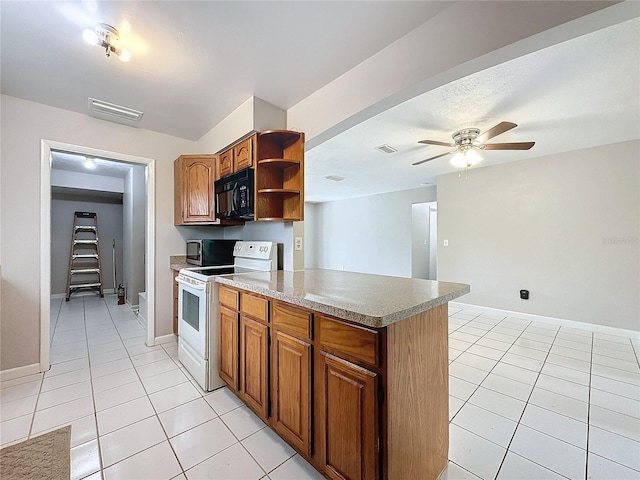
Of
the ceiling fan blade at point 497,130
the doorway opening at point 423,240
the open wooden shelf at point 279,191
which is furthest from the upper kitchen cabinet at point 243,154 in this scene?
the doorway opening at point 423,240

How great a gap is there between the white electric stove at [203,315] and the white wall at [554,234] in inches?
150

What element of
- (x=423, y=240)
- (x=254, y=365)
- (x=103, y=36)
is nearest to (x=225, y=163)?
(x=103, y=36)

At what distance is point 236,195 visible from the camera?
244 cm

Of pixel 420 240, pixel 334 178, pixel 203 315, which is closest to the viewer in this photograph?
pixel 203 315

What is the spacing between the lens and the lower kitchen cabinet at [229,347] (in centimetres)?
193

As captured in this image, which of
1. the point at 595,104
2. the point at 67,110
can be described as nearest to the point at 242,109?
the point at 67,110

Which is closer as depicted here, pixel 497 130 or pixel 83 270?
pixel 497 130

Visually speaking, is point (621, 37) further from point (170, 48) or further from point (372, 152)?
point (170, 48)

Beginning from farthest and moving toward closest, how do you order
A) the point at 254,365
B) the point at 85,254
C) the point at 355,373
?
the point at 85,254, the point at 254,365, the point at 355,373

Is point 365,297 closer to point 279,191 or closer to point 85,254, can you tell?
point 279,191

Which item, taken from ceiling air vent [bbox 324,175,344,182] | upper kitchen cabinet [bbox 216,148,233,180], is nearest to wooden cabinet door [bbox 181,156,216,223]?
upper kitchen cabinet [bbox 216,148,233,180]

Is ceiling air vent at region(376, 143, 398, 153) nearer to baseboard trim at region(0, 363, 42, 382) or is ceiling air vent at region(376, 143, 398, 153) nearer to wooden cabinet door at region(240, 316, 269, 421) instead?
wooden cabinet door at region(240, 316, 269, 421)

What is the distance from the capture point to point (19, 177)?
2389 millimetres

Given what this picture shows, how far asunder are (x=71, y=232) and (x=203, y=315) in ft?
19.1
